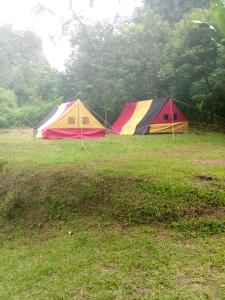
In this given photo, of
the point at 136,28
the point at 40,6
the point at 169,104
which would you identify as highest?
the point at 40,6

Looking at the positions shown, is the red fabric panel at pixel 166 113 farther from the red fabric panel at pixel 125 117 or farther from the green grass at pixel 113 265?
the green grass at pixel 113 265

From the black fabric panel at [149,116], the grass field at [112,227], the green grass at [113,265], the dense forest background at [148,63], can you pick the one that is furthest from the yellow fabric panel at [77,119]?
the green grass at [113,265]

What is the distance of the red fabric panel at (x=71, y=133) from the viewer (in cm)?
1105

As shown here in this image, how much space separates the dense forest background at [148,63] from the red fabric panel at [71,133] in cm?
385

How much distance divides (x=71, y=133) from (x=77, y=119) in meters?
0.49

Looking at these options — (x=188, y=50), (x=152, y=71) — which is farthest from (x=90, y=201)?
(x=152, y=71)

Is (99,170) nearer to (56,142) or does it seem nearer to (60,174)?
(60,174)

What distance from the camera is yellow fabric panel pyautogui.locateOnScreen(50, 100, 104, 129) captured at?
10.8 meters

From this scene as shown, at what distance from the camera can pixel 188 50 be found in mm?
12711

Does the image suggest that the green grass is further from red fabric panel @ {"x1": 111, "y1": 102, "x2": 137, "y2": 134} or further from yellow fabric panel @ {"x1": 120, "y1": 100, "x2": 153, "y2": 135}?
red fabric panel @ {"x1": 111, "y1": 102, "x2": 137, "y2": 134}

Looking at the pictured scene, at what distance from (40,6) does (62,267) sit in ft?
51.3

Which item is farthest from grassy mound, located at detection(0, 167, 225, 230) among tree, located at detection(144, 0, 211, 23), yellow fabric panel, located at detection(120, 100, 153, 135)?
tree, located at detection(144, 0, 211, 23)

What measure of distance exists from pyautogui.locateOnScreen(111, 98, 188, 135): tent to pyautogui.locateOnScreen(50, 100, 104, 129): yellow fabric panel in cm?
227

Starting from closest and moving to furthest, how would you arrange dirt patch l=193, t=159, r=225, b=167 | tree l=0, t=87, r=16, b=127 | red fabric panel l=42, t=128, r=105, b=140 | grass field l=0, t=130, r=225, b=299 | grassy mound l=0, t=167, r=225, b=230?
grass field l=0, t=130, r=225, b=299 → grassy mound l=0, t=167, r=225, b=230 → dirt patch l=193, t=159, r=225, b=167 → red fabric panel l=42, t=128, r=105, b=140 → tree l=0, t=87, r=16, b=127
